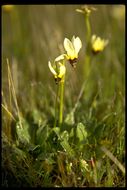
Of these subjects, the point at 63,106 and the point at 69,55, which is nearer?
the point at 69,55

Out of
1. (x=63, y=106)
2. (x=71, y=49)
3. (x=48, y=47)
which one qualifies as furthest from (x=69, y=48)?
(x=48, y=47)

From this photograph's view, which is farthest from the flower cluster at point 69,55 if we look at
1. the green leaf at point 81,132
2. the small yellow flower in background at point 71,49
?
the green leaf at point 81,132

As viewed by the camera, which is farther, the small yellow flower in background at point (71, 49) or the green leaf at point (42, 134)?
the green leaf at point (42, 134)

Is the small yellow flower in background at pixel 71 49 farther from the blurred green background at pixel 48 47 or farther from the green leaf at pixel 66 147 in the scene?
the blurred green background at pixel 48 47

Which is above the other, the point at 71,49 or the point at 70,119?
the point at 71,49

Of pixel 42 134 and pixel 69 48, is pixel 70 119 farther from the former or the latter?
pixel 69 48

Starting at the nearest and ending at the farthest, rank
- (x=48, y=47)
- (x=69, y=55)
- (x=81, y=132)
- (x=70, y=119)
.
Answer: (x=69, y=55) < (x=81, y=132) < (x=70, y=119) < (x=48, y=47)

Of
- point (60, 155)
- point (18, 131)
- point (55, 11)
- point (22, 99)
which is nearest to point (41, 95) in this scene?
point (22, 99)

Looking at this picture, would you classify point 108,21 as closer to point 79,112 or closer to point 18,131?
point 79,112

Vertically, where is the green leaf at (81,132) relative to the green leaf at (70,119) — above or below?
below
